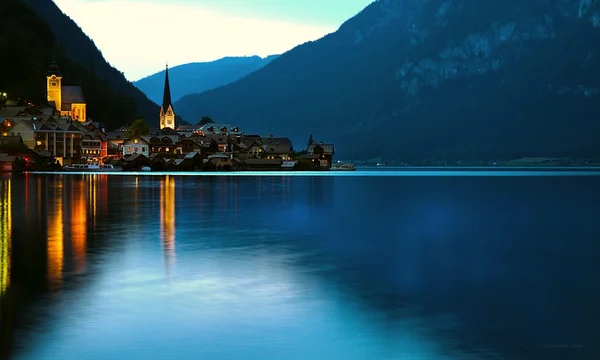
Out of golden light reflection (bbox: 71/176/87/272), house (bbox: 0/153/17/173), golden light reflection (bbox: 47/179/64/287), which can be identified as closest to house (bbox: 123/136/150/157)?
house (bbox: 0/153/17/173)

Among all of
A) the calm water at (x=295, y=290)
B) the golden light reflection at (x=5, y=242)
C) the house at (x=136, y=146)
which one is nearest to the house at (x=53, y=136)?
the house at (x=136, y=146)

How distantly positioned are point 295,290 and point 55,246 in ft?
46.2

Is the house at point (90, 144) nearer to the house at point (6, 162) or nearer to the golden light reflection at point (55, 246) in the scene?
the house at point (6, 162)

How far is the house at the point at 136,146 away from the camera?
19362cm

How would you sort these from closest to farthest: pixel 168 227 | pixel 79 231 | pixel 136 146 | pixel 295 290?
1. pixel 295 290
2. pixel 79 231
3. pixel 168 227
4. pixel 136 146

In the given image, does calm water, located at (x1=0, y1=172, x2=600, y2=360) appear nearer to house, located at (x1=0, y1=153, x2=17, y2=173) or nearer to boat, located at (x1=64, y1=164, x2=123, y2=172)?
house, located at (x1=0, y1=153, x2=17, y2=173)

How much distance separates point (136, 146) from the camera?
19500cm

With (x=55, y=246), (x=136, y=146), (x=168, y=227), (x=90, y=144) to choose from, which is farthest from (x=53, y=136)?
(x=55, y=246)

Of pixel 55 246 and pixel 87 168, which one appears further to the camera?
pixel 87 168

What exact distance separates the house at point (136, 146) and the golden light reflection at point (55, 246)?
475 ft

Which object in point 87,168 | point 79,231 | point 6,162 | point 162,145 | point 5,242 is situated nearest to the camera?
point 5,242

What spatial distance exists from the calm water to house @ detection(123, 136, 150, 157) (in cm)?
15292

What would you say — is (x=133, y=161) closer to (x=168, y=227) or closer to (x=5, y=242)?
(x=168, y=227)

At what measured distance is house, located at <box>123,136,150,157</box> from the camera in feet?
635
